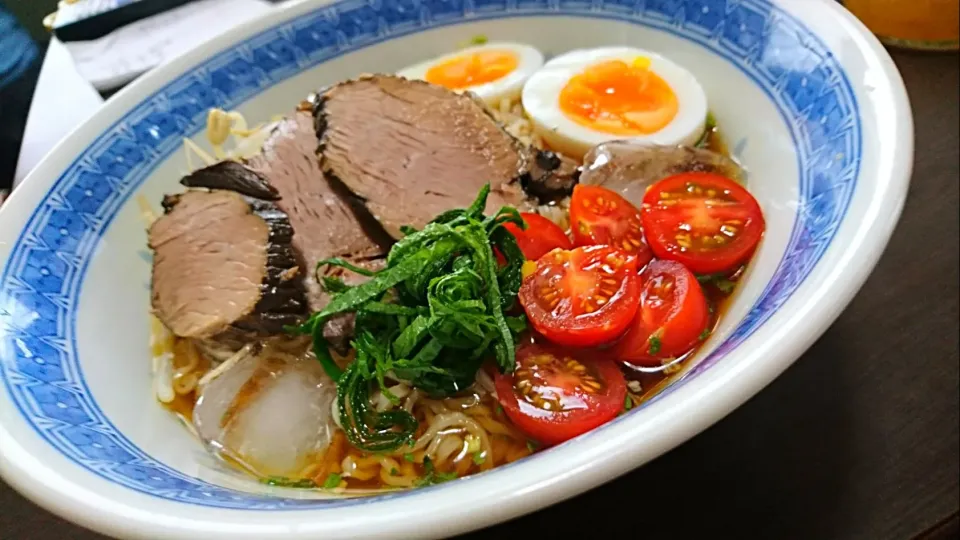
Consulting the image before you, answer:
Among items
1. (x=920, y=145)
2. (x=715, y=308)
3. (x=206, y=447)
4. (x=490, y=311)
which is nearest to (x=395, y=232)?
(x=490, y=311)

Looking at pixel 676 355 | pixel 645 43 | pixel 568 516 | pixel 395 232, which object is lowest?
pixel 568 516

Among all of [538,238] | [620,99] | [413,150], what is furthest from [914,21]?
[413,150]

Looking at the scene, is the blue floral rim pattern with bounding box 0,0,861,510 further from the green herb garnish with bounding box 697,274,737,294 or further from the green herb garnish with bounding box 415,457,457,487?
the green herb garnish with bounding box 415,457,457,487

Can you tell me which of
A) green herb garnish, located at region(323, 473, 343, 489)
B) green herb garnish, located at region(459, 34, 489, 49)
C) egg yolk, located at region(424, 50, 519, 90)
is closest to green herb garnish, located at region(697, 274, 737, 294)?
green herb garnish, located at region(323, 473, 343, 489)

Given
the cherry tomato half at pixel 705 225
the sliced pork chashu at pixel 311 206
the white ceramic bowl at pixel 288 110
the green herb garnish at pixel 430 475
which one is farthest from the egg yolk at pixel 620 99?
the green herb garnish at pixel 430 475

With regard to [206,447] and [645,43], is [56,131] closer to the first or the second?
[206,447]
